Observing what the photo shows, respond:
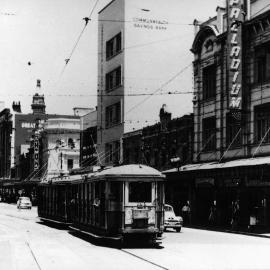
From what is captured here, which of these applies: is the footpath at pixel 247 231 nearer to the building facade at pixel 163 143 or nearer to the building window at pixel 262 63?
the building facade at pixel 163 143

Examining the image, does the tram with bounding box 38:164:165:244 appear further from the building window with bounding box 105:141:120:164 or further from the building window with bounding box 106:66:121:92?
the building window with bounding box 106:66:121:92

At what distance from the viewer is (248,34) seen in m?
32.1

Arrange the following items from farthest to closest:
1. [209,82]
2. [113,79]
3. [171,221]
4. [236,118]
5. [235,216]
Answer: [113,79] < [209,82] < [236,118] < [235,216] < [171,221]

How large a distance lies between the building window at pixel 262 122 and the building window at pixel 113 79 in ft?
76.6

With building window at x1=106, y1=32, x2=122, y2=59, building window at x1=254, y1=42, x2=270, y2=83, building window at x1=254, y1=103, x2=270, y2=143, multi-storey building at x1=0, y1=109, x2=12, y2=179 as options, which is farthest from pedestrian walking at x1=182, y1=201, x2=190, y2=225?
multi-storey building at x1=0, y1=109, x2=12, y2=179

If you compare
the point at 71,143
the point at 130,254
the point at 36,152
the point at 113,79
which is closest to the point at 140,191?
the point at 130,254

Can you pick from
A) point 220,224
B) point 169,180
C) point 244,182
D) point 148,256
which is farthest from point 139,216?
point 169,180

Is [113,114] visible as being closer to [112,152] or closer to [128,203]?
[112,152]

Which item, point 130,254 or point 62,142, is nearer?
point 130,254

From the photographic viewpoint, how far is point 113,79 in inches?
2159

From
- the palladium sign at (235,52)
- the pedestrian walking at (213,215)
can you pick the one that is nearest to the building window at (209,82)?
the palladium sign at (235,52)

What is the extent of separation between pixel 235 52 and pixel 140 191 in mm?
14169

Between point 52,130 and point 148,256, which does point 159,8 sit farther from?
point 148,256

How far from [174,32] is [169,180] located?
1819cm
